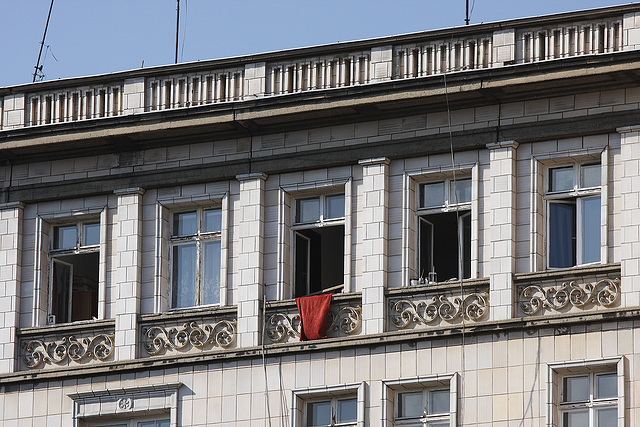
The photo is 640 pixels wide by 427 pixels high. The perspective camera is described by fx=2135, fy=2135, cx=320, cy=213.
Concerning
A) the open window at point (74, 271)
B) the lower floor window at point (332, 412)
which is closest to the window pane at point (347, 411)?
the lower floor window at point (332, 412)

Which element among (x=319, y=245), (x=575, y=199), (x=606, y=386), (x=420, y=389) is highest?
(x=575, y=199)

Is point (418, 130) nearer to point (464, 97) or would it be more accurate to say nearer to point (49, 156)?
point (464, 97)

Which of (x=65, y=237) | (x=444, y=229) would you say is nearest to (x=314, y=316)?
(x=444, y=229)

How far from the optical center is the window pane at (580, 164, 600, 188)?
130ft

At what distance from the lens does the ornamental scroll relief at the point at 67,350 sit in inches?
1651

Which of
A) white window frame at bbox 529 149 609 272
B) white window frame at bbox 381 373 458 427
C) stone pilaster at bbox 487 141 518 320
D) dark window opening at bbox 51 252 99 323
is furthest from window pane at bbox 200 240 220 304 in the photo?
white window frame at bbox 529 149 609 272

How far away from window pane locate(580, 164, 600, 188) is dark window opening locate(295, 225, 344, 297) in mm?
4880

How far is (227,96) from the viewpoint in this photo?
4238 centimetres

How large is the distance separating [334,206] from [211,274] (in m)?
2.81

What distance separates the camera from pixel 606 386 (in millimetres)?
38250

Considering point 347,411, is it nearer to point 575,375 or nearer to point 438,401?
point 438,401

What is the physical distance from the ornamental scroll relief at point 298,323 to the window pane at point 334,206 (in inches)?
79.9

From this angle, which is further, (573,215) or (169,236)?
(169,236)

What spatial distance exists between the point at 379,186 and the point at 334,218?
4.01 ft
